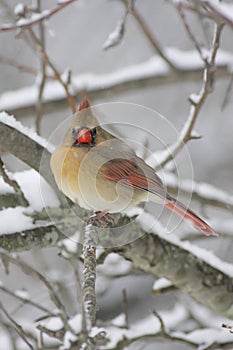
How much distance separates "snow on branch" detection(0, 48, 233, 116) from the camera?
405cm

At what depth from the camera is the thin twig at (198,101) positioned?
7.82 feet

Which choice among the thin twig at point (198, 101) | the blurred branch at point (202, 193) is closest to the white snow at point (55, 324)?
the thin twig at point (198, 101)

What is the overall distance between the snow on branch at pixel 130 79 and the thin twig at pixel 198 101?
1261 millimetres

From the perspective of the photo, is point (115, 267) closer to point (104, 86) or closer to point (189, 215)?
point (189, 215)

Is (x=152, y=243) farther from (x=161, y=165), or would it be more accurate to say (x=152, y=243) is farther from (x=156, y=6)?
(x=156, y=6)

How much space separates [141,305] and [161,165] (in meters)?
2.43

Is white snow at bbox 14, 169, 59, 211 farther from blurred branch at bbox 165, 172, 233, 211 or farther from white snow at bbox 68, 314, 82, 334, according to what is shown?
blurred branch at bbox 165, 172, 233, 211

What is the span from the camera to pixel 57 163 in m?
2.54

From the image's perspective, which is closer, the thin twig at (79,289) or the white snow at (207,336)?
the thin twig at (79,289)

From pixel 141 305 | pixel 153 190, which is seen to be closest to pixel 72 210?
pixel 153 190

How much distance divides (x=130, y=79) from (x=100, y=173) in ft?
5.86

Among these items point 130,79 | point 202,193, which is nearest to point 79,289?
point 202,193

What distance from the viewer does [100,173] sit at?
8.53 ft

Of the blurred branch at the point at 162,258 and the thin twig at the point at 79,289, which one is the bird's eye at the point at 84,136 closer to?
the blurred branch at the point at 162,258
